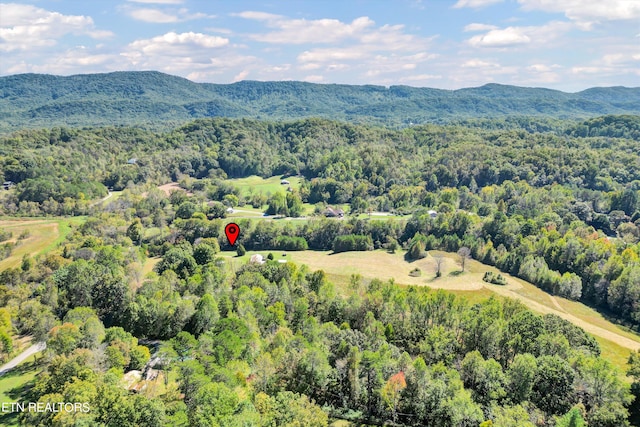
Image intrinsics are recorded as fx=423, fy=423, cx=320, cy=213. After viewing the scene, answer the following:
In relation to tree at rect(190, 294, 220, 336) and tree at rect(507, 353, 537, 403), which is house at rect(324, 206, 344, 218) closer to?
tree at rect(190, 294, 220, 336)

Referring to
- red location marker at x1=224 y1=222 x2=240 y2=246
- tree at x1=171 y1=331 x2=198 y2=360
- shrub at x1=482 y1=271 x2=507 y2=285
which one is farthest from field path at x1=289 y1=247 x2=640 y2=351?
tree at x1=171 y1=331 x2=198 y2=360

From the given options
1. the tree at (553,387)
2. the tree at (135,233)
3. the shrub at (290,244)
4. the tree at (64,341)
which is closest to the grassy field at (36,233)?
the tree at (135,233)

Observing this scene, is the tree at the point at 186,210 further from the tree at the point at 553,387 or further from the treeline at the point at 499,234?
the tree at the point at 553,387

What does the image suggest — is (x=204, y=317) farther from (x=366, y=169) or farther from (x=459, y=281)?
(x=366, y=169)

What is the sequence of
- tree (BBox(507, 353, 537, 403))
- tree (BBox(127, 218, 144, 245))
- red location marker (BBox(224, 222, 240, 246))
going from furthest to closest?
tree (BBox(127, 218, 144, 245)), red location marker (BBox(224, 222, 240, 246)), tree (BBox(507, 353, 537, 403))

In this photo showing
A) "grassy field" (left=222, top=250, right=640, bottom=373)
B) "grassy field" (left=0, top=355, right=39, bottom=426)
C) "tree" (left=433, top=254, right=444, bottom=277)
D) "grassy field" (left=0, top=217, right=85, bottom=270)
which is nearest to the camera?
"grassy field" (left=0, top=355, right=39, bottom=426)

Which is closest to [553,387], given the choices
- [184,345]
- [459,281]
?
[184,345]

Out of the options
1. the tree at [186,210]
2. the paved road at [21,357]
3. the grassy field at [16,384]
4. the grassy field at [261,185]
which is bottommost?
the paved road at [21,357]
